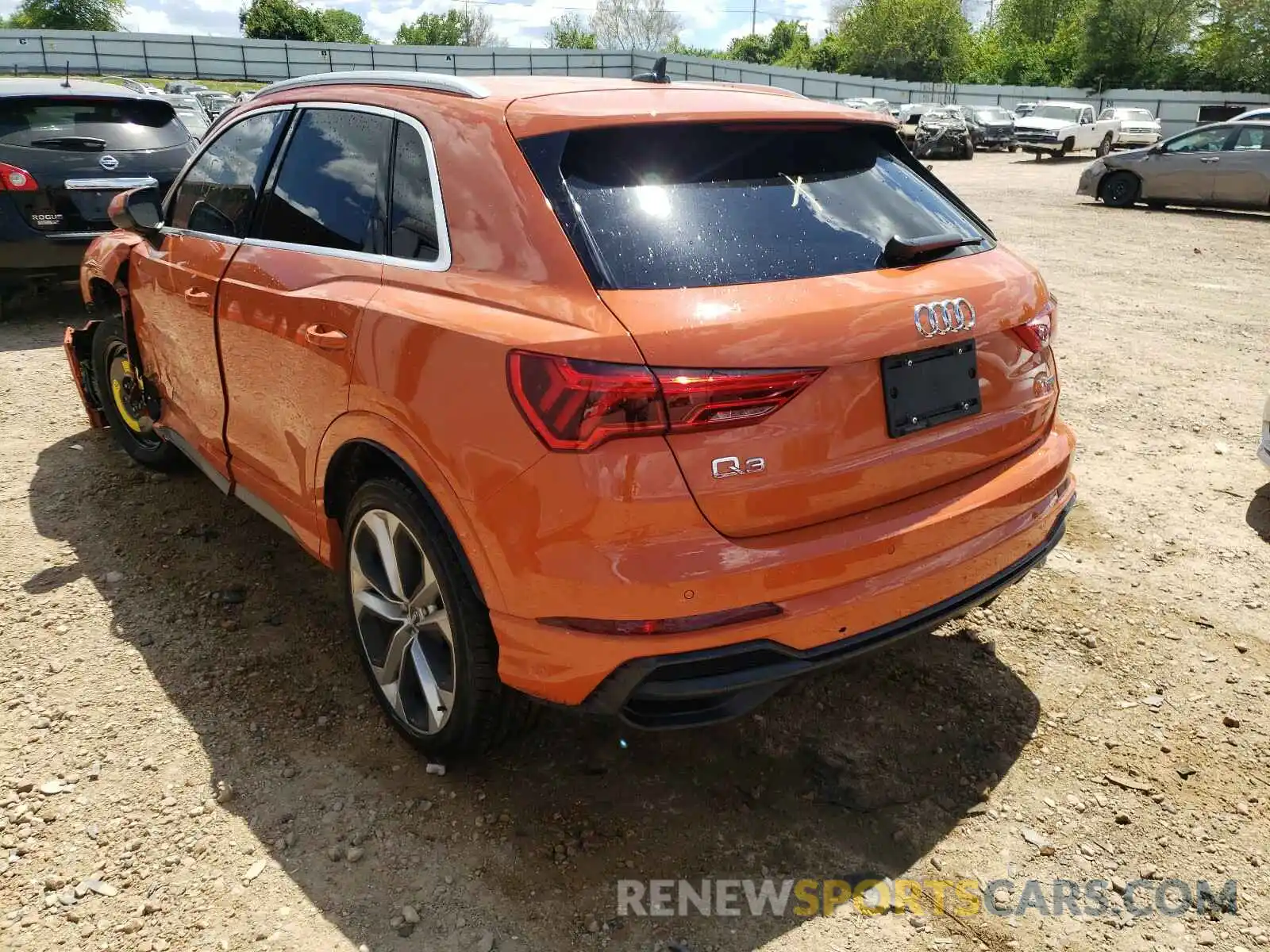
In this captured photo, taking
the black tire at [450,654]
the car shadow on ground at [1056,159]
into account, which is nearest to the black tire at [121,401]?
the black tire at [450,654]

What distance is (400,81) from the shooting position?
2918 mm

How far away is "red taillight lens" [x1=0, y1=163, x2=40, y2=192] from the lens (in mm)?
7094

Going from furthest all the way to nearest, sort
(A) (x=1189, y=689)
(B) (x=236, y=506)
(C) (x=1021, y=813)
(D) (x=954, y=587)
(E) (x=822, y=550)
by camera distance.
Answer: (B) (x=236, y=506)
(A) (x=1189, y=689)
(C) (x=1021, y=813)
(D) (x=954, y=587)
(E) (x=822, y=550)

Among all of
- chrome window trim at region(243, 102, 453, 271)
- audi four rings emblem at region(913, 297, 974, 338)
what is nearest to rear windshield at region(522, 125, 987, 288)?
audi four rings emblem at region(913, 297, 974, 338)

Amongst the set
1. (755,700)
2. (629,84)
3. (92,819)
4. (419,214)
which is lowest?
(92,819)

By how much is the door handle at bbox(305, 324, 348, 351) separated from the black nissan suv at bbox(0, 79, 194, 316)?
549 centimetres

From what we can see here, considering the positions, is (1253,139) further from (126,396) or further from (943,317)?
(126,396)

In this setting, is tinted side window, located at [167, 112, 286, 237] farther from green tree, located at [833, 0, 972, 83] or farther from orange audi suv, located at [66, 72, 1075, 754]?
green tree, located at [833, 0, 972, 83]

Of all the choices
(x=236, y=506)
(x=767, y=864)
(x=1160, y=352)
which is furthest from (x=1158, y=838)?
(x=1160, y=352)

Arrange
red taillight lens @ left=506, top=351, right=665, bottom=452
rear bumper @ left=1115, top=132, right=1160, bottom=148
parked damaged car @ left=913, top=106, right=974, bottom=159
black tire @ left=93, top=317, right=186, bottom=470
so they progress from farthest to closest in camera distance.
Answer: rear bumper @ left=1115, top=132, right=1160, bottom=148 → parked damaged car @ left=913, top=106, right=974, bottom=159 → black tire @ left=93, top=317, right=186, bottom=470 → red taillight lens @ left=506, top=351, right=665, bottom=452

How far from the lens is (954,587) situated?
247 cm

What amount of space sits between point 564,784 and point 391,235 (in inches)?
63.9

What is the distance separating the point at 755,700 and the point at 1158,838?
4.03ft

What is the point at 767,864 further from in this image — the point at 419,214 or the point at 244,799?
the point at 419,214
